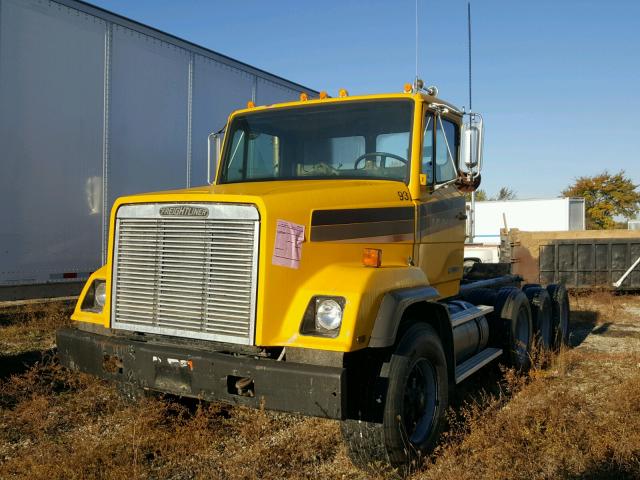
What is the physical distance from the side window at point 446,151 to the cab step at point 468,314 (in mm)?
1215

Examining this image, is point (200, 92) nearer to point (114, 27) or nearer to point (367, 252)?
point (114, 27)

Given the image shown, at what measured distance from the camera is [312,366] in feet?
11.5

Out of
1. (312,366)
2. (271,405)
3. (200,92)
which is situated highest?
(200,92)

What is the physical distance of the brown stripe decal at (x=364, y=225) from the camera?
4104 mm

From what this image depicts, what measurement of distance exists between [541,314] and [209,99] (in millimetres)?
5846

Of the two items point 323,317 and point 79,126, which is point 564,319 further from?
point 79,126

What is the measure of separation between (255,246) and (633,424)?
3.23 meters

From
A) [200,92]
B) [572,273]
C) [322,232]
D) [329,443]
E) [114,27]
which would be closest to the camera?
[322,232]

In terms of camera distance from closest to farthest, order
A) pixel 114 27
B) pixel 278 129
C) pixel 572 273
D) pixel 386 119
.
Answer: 1. pixel 386 119
2. pixel 278 129
3. pixel 114 27
4. pixel 572 273

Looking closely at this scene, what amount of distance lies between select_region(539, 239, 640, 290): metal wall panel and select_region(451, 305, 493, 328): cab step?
7.60m

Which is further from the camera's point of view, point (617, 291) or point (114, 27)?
point (617, 291)

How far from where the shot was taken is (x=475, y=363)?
552 cm

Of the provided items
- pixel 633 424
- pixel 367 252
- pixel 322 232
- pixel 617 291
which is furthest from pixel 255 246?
Result: pixel 617 291

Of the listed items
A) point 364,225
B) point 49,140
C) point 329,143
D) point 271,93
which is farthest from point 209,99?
point 364,225
